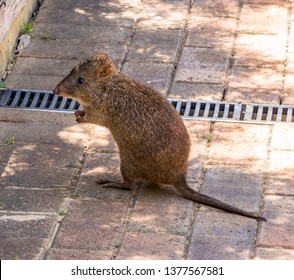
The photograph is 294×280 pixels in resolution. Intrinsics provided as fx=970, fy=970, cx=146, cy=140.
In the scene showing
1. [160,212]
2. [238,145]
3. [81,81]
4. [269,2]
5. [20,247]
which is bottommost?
[269,2]

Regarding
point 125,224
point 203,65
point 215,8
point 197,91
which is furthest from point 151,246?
point 215,8

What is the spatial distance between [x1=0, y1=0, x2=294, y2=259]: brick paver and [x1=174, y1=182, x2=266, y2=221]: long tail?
52mm

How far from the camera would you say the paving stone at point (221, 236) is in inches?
273

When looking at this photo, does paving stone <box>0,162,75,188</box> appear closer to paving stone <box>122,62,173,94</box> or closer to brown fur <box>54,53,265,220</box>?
brown fur <box>54,53,265,220</box>

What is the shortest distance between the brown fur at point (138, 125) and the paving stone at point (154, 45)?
76.6 inches

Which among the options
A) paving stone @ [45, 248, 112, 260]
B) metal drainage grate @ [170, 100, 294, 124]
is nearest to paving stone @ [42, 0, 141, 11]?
metal drainage grate @ [170, 100, 294, 124]

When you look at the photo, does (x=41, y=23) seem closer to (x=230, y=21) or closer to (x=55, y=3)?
(x=55, y=3)

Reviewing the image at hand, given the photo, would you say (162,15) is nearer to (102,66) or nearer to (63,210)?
(102,66)

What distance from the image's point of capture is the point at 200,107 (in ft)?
29.6

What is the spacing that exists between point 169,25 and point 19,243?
404 centimetres

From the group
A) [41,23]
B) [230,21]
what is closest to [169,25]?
[230,21]

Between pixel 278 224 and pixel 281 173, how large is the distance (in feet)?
2.53

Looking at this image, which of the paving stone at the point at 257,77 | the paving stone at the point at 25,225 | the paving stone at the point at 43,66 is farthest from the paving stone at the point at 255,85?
the paving stone at the point at 25,225

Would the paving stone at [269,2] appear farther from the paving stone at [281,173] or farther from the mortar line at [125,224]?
the mortar line at [125,224]
